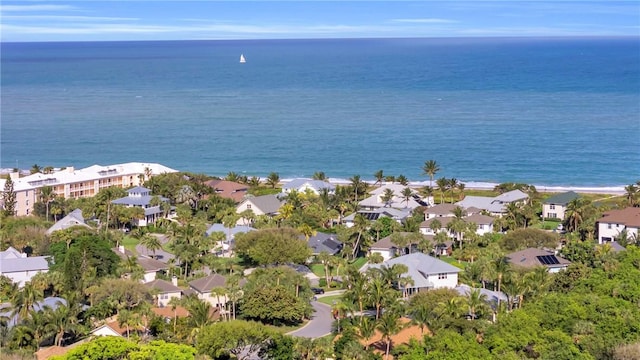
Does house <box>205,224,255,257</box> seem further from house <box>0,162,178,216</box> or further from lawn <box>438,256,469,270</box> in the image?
house <box>0,162,178,216</box>

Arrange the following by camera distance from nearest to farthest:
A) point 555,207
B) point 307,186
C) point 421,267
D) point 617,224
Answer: point 421,267 < point 617,224 < point 555,207 < point 307,186

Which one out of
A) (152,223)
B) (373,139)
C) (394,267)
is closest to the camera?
(394,267)

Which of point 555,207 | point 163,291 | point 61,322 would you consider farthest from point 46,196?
point 555,207

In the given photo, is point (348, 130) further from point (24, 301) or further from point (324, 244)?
point (24, 301)

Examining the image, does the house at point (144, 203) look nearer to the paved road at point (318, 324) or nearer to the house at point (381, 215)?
the house at point (381, 215)

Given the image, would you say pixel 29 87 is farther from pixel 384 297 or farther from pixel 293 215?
pixel 384 297

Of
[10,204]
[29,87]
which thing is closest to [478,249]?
[10,204]
